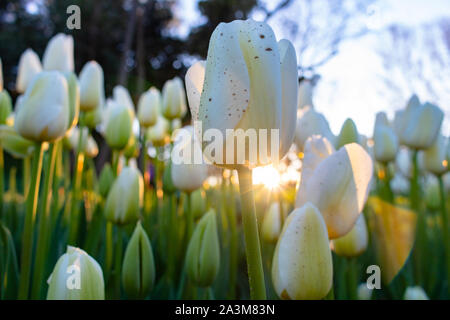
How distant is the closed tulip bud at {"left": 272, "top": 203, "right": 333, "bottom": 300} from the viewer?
411mm

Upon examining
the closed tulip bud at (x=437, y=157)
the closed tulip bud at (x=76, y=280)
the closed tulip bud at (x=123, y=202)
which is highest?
the closed tulip bud at (x=437, y=157)

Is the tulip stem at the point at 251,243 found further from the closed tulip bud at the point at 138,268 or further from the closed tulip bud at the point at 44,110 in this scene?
the closed tulip bud at the point at 44,110

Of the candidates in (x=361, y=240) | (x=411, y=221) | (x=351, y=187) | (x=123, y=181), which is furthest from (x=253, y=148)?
(x=411, y=221)

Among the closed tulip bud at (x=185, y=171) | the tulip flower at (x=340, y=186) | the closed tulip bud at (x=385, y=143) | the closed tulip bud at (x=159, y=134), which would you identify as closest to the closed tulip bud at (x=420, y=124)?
the closed tulip bud at (x=385, y=143)

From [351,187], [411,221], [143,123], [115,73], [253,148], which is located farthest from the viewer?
[115,73]

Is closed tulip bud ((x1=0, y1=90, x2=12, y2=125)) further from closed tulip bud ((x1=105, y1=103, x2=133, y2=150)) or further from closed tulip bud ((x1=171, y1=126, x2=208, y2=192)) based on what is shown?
closed tulip bud ((x1=171, y1=126, x2=208, y2=192))

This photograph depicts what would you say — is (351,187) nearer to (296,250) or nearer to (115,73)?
(296,250)

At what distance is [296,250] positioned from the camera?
415mm

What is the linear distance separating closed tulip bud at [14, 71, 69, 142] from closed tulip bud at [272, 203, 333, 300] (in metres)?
0.56

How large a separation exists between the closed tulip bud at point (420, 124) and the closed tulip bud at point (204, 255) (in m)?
0.70

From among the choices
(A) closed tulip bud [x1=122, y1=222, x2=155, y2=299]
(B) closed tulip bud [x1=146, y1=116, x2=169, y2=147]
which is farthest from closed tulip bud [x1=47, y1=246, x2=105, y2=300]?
(B) closed tulip bud [x1=146, y1=116, x2=169, y2=147]

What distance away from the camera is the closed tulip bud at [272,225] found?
923 mm

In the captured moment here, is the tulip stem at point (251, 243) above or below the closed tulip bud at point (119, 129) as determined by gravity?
below
